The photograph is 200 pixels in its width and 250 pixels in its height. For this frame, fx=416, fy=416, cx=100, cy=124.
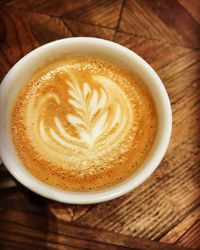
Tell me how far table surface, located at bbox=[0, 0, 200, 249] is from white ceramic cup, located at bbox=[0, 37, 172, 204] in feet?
0.50

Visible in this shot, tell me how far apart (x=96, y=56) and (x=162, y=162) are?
284 millimetres

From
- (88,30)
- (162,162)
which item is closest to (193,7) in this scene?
(88,30)

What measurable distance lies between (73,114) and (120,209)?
24 centimetres

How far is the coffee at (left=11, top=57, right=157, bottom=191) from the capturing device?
2.71 feet

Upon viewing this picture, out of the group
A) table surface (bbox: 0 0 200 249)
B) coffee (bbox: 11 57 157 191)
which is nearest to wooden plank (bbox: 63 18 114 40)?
table surface (bbox: 0 0 200 249)

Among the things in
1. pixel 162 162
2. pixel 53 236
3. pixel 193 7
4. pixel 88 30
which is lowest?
pixel 53 236

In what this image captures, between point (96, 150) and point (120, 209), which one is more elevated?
point (96, 150)

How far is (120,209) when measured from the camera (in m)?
0.92

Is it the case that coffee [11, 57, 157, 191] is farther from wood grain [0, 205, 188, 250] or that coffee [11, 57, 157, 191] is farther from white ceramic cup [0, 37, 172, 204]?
wood grain [0, 205, 188, 250]

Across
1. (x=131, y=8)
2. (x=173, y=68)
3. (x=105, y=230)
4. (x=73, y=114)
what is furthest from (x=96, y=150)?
(x=131, y=8)

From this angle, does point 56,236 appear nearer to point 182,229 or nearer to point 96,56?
point 182,229

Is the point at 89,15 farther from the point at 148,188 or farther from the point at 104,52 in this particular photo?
the point at 148,188

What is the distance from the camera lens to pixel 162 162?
0.96 metres

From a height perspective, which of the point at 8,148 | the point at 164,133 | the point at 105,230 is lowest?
the point at 105,230
